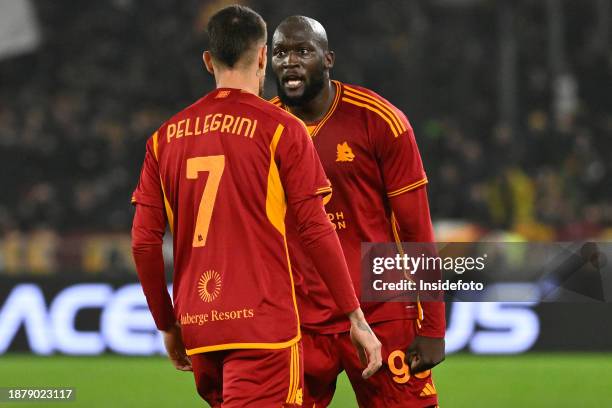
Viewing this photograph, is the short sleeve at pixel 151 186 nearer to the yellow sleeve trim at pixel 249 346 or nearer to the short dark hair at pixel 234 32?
the short dark hair at pixel 234 32

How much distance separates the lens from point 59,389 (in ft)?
30.6

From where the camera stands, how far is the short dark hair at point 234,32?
4.04 metres

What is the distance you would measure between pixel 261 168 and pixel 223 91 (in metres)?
0.35

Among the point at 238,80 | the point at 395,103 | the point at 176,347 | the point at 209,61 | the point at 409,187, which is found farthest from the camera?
the point at 395,103

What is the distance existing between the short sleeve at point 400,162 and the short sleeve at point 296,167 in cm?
90

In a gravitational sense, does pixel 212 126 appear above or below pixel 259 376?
above

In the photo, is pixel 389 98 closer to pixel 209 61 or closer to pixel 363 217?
pixel 363 217

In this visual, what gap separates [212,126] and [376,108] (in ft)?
3.60

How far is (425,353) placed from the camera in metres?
4.85

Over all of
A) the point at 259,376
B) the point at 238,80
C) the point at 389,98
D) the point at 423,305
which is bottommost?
the point at 259,376

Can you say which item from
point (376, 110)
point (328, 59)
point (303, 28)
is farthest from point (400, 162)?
point (303, 28)

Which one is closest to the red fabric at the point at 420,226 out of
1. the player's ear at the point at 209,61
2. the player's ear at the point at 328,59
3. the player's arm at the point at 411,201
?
the player's arm at the point at 411,201

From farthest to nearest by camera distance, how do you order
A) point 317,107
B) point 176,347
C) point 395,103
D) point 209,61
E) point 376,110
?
1. point 395,103
2. point 317,107
3. point 376,110
4. point 176,347
5. point 209,61

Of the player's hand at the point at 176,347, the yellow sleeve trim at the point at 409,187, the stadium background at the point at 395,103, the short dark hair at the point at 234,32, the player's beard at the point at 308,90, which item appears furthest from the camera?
the stadium background at the point at 395,103
